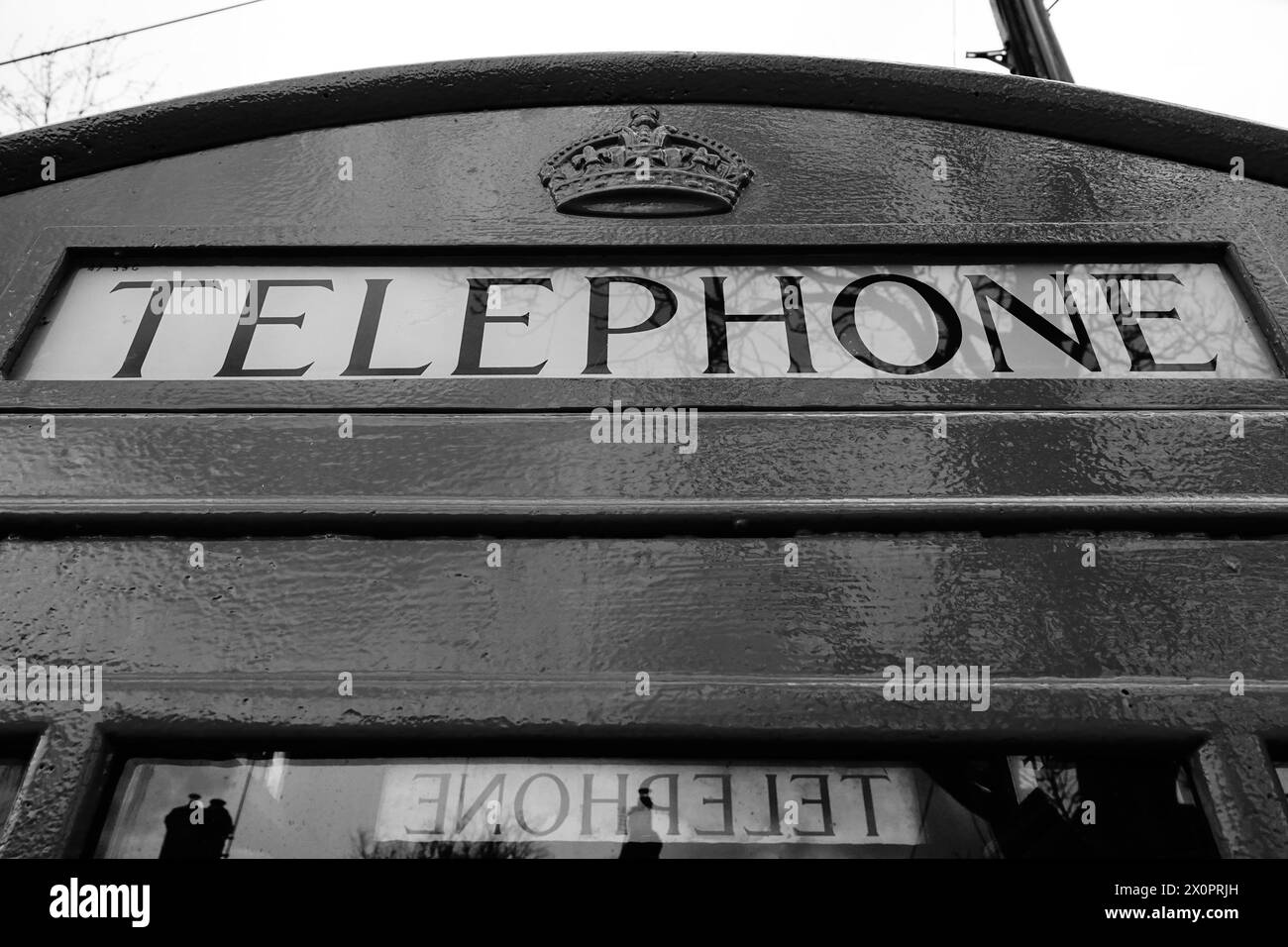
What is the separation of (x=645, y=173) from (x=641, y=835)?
1.05 meters

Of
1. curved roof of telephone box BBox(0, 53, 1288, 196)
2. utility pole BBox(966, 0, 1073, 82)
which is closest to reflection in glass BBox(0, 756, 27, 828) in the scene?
curved roof of telephone box BBox(0, 53, 1288, 196)

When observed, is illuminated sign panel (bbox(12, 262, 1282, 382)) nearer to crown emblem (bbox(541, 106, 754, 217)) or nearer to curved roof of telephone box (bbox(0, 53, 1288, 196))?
crown emblem (bbox(541, 106, 754, 217))

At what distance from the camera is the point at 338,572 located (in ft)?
3.80

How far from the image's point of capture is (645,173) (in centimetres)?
147

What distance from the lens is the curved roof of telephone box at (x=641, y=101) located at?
156cm

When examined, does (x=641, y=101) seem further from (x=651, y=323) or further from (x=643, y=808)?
(x=643, y=808)

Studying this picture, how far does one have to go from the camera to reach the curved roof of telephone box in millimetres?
1560

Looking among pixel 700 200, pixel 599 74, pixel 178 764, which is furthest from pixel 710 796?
pixel 599 74

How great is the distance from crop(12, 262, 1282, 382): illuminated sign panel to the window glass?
58cm

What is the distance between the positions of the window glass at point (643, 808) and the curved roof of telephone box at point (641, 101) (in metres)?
1.15

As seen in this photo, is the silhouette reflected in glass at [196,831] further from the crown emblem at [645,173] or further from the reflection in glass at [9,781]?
the crown emblem at [645,173]

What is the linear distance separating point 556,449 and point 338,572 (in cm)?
34

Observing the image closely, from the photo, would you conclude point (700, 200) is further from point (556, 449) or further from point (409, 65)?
point (409, 65)

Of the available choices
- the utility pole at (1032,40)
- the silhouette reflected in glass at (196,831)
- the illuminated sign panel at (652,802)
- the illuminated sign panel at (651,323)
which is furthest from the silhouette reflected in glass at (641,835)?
the utility pole at (1032,40)
